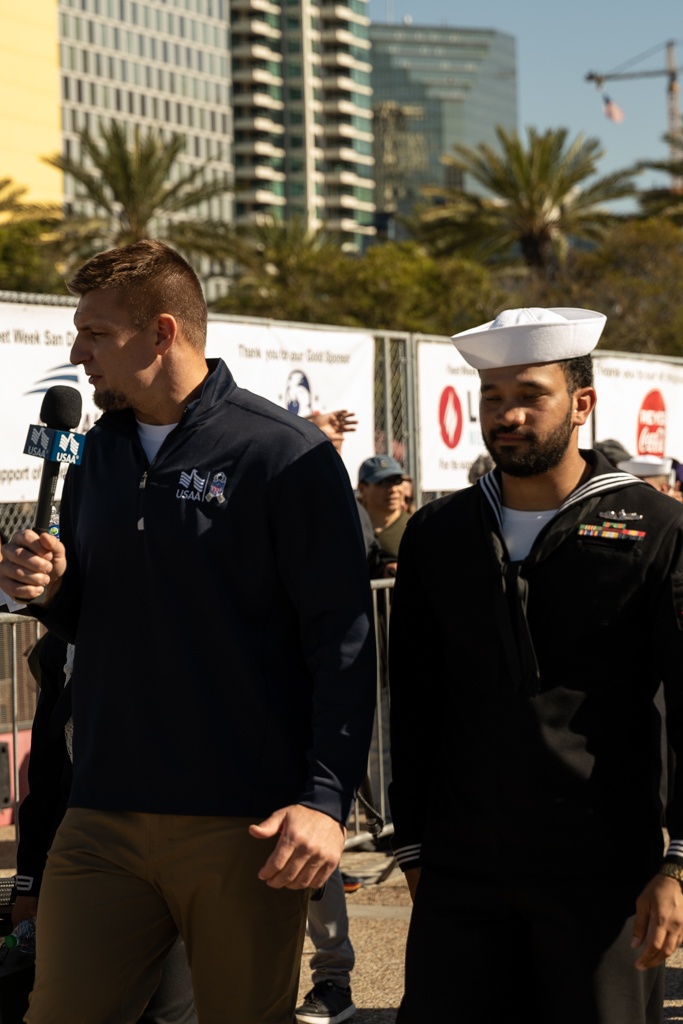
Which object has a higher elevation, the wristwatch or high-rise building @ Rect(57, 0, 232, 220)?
high-rise building @ Rect(57, 0, 232, 220)

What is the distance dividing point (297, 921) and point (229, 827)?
246 mm

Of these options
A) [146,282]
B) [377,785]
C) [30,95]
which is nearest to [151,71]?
[30,95]

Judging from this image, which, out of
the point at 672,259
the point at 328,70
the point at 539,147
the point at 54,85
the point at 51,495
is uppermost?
the point at 328,70

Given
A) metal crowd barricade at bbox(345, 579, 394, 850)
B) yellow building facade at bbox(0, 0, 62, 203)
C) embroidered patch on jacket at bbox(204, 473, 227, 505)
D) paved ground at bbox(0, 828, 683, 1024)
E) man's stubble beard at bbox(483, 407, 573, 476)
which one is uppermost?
yellow building facade at bbox(0, 0, 62, 203)

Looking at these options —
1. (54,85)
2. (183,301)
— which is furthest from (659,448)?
(54,85)

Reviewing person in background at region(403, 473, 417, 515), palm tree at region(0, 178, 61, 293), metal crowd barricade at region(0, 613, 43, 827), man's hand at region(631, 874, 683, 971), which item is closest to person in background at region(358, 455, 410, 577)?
person in background at region(403, 473, 417, 515)

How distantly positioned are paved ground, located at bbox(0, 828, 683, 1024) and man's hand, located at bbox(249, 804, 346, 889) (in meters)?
2.31

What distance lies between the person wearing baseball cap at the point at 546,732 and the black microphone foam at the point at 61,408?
760mm

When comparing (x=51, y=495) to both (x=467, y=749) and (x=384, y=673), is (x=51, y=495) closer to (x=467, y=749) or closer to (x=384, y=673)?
(x=467, y=749)

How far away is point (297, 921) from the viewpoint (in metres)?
2.99

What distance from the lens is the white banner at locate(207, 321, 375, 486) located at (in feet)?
26.4

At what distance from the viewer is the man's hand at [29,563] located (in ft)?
9.29

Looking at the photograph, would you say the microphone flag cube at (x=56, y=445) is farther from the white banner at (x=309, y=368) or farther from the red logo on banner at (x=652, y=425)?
the red logo on banner at (x=652, y=425)

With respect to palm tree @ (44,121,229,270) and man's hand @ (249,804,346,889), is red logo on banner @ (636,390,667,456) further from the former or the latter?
palm tree @ (44,121,229,270)
